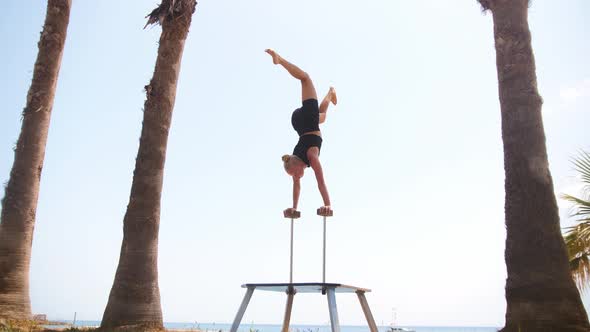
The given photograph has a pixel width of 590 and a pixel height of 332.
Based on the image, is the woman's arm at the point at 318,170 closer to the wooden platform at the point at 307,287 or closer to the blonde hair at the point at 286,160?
the blonde hair at the point at 286,160

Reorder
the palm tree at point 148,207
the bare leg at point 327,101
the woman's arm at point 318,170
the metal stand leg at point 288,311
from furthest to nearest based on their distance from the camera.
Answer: the palm tree at point 148,207 < the bare leg at point 327,101 < the woman's arm at point 318,170 < the metal stand leg at point 288,311

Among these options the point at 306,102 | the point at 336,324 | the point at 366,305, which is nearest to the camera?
the point at 336,324

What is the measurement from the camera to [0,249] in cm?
1113

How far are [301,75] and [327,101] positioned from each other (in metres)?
0.79

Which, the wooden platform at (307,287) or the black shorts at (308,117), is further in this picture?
the black shorts at (308,117)

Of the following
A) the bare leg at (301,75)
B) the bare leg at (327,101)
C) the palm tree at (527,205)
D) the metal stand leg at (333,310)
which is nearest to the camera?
the metal stand leg at (333,310)

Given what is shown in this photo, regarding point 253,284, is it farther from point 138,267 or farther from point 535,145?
point 535,145

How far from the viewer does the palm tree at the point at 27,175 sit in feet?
36.4

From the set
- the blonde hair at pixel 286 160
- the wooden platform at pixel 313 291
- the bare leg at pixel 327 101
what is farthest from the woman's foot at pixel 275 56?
the wooden platform at pixel 313 291

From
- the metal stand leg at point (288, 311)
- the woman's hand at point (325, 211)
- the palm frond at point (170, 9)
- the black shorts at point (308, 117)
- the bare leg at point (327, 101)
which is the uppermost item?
the palm frond at point (170, 9)

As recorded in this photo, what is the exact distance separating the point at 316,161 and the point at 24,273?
7317 millimetres

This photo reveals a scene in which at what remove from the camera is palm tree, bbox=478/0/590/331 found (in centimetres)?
680

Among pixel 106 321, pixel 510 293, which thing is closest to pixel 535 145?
pixel 510 293

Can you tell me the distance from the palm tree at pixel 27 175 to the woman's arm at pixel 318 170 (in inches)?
281
